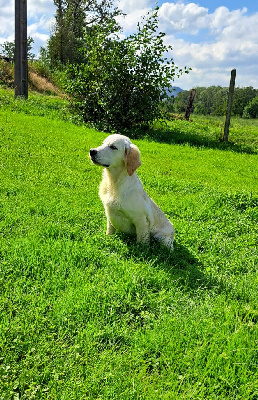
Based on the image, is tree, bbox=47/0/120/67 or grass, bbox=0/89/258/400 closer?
grass, bbox=0/89/258/400

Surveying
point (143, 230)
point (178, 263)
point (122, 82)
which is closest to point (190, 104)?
point (122, 82)

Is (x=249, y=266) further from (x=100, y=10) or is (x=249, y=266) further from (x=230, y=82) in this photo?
(x=100, y=10)

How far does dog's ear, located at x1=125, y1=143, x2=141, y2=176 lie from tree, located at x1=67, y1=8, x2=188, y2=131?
364 inches

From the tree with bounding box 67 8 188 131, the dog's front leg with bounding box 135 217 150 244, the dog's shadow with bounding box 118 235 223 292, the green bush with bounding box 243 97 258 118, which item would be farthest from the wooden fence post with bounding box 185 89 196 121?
the green bush with bounding box 243 97 258 118

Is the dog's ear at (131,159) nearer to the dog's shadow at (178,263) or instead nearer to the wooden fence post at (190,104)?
the dog's shadow at (178,263)

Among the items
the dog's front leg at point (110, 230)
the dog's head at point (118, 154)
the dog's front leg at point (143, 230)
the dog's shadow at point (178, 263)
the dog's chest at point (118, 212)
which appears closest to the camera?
the dog's shadow at point (178, 263)

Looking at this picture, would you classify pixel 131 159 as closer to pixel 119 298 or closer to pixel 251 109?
pixel 119 298

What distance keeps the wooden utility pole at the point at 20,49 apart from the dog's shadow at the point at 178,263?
1290cm

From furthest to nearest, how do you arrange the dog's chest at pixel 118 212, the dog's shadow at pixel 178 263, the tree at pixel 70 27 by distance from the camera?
the tree at pixel 70 27
the dog's chest at pixel 118 212
the dog's shadow at pixel 178 263

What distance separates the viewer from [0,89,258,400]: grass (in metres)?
2.17

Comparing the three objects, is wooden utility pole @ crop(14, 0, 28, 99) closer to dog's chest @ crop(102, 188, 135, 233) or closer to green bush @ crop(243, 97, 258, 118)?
dog's chest @ crop(102, 188, 135, 233)

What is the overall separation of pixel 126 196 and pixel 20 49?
44.2 ft

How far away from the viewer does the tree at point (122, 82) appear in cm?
1264

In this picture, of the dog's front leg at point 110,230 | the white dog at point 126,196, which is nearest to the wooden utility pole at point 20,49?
the dog's front leg at point 110,230
